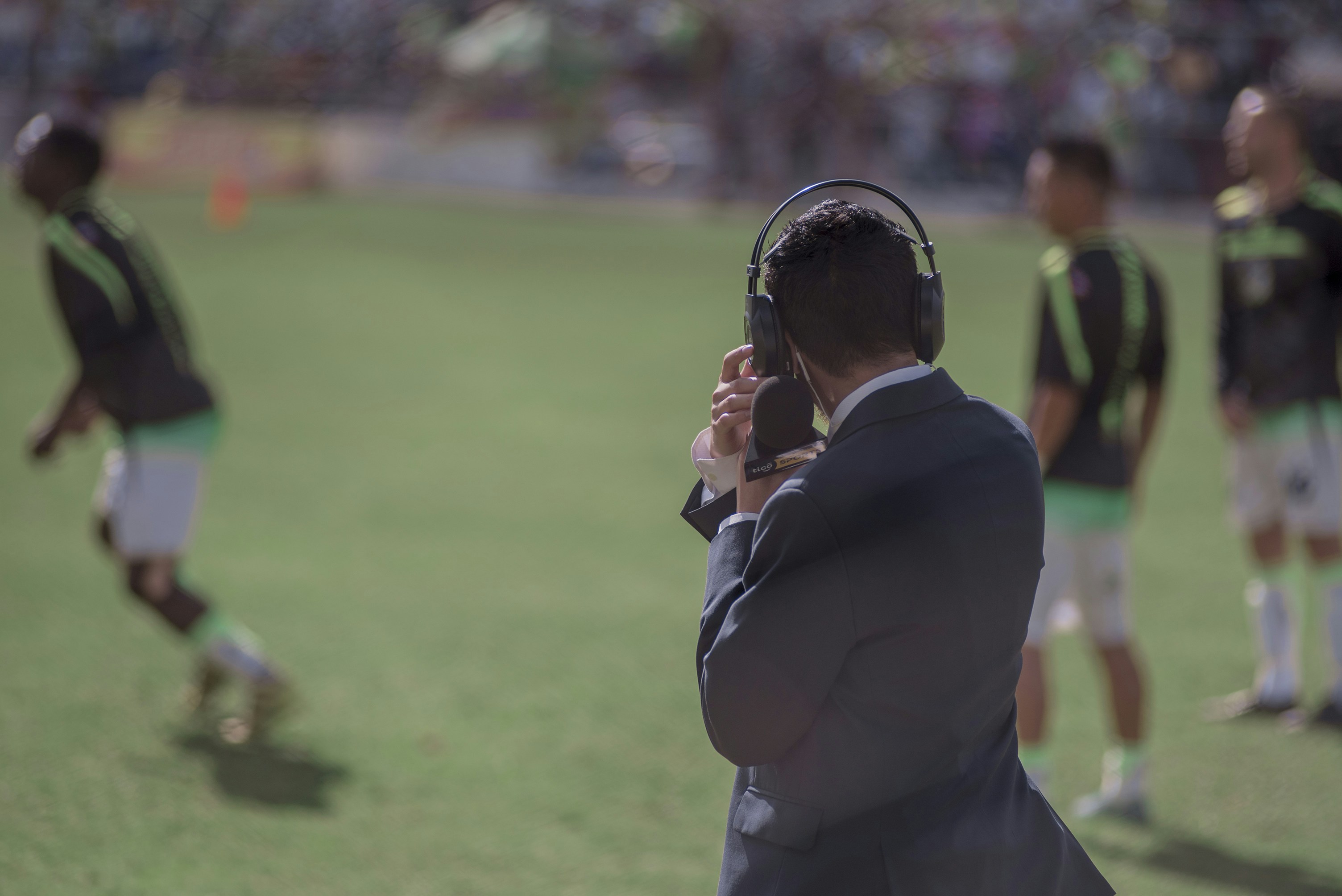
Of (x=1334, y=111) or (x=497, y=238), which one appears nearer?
(x=497, y=238)

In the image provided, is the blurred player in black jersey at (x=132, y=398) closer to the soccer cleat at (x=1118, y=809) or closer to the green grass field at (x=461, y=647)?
the green grass field at (x=461, y=647)

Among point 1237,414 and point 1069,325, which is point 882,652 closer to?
point 1069,325

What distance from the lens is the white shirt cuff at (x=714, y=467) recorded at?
1.92 meters

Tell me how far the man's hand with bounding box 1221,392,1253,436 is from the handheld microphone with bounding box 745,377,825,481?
3.90m

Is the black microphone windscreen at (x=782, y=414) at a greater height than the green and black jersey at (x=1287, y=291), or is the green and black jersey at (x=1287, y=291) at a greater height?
the green and black jersey at (x=1287, y=291)

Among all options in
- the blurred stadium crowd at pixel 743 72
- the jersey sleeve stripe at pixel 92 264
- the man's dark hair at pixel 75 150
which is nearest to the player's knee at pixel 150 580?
the jersey sleeve stripe at pixel 92 264

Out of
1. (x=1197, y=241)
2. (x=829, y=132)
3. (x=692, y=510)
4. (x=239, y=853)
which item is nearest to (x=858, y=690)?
(x=692, y=510)

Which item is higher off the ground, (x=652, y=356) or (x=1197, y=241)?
(x=1197, y=241)

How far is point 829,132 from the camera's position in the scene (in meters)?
23.7

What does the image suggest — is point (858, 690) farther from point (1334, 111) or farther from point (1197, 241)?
point (1334, 111)

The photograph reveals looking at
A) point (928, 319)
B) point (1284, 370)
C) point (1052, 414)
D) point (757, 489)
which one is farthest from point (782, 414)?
point (1284, 370)

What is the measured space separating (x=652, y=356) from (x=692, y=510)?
980 cm

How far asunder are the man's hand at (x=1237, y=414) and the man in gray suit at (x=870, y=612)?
3690 mm

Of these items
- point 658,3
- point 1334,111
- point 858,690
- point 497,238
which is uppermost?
point 658,3
